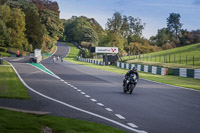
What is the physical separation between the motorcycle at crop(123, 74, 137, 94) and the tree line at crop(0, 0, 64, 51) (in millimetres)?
82486

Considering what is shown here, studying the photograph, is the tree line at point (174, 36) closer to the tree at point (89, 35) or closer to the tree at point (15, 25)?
the tree at point (89, 35)

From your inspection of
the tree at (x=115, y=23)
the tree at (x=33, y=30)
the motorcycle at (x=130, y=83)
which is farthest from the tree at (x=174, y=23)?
the motorcycle at (x=130, y=83)

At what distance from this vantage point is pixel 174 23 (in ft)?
563

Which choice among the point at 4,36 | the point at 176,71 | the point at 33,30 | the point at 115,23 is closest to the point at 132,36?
the point at 115,23

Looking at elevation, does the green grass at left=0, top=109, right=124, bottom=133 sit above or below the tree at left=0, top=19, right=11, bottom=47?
below

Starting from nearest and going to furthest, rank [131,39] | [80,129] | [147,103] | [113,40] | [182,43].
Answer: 1. [80,129]
2. [147,103]
3. [113,40]
4. [182,43]
5. [131,39]

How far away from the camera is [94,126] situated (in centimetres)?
903

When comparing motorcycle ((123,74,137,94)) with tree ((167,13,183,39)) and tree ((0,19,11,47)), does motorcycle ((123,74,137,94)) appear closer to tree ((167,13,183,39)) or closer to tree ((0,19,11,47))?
tree ((0,19,11,47))

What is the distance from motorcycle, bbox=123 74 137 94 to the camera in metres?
18.6

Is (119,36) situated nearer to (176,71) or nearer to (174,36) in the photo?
(174,36)

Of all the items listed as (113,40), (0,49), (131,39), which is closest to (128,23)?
(131,39)

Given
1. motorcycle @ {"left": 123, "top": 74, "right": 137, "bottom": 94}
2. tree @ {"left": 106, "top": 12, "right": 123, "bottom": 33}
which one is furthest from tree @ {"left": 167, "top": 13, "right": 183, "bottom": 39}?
motorcycle @ {"left": 123, "top": 74, "right": 137, "bottom": 94}

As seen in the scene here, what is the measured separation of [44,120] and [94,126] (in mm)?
1384

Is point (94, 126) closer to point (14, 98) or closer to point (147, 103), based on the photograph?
point (147, 103)
